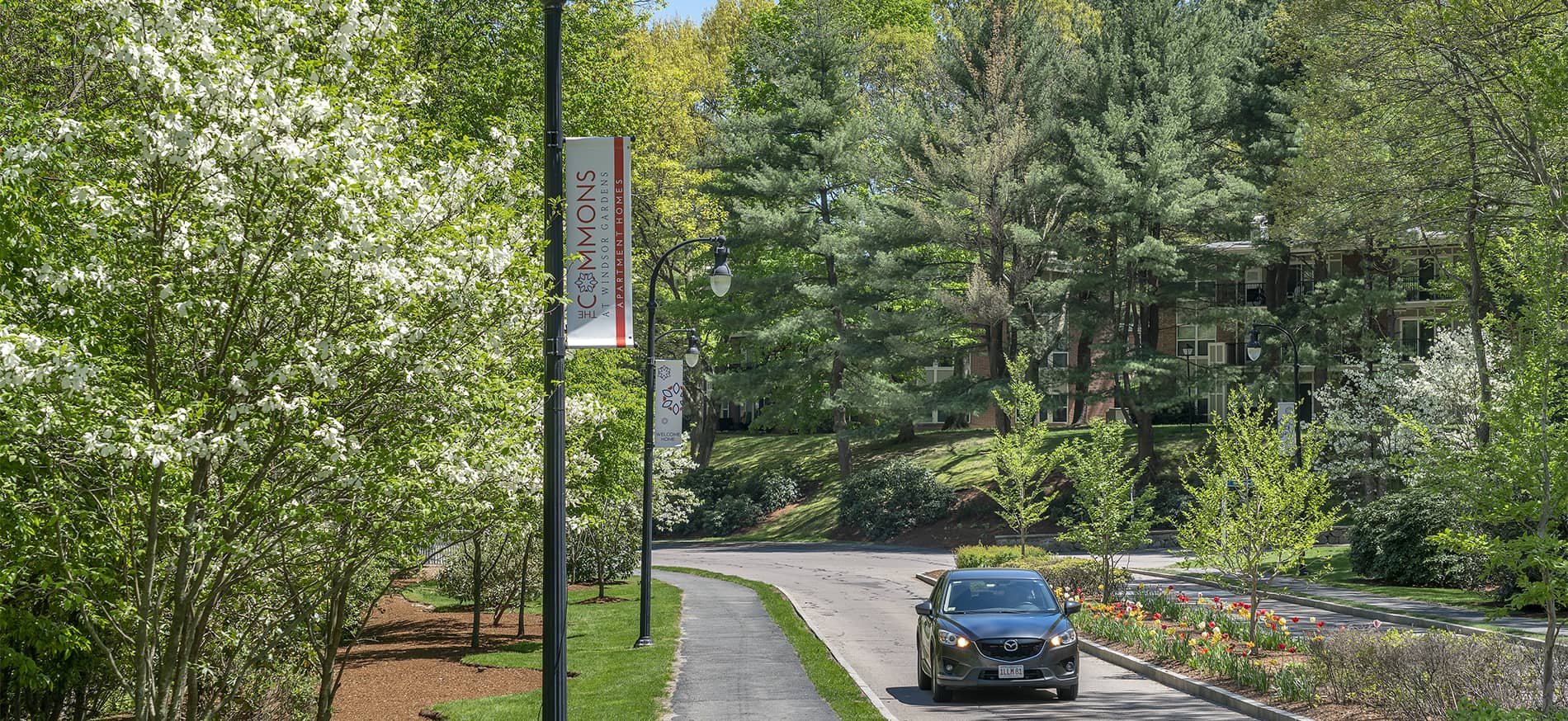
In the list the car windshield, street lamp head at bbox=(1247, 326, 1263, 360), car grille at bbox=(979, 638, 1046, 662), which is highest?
street lamp head at bbox=(1247, 326, 1263, 360)

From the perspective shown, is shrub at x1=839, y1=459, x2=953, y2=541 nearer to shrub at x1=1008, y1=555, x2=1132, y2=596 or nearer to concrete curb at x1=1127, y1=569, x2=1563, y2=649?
concrete curb at x1=1127, y1=569, x2=1563, y2=649

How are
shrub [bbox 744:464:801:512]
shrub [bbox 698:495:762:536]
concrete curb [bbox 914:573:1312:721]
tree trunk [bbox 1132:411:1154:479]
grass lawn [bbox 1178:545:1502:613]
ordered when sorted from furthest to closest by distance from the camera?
shrub [bbox 744:464:801:512] < shrub [bbox 698:495:762:536] < tree trunk [bbox 1132:411:1154:479] < grass lawn [bbox 1178:545:1502:613] < concrete curb [bbox 914:573:1312:721]

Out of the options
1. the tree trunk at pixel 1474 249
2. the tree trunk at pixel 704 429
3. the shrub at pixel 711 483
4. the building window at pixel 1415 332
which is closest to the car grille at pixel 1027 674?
the tree trunk at pixel 1474 249

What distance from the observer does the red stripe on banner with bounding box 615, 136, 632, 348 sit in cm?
999

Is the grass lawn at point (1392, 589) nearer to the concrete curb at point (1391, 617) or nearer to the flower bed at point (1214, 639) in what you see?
the concrete curb at point (1391, 617)

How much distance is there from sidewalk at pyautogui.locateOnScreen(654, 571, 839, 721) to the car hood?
2050 millimetres

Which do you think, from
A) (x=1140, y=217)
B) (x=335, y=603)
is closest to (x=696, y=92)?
(x=1140, y=217)

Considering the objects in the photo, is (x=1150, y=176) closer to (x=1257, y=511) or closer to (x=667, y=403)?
(x=667, y=403)

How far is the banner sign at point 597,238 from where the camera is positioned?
9.92 metres

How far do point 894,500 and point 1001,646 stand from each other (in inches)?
1498

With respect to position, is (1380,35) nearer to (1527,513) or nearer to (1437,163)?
(1437,163)

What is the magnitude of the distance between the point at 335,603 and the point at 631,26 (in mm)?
22037

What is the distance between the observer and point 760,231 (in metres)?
56.4

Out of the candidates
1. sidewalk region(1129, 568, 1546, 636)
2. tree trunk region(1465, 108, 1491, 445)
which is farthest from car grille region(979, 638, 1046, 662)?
tree trunk region(1465, 108, 1491, 445)
